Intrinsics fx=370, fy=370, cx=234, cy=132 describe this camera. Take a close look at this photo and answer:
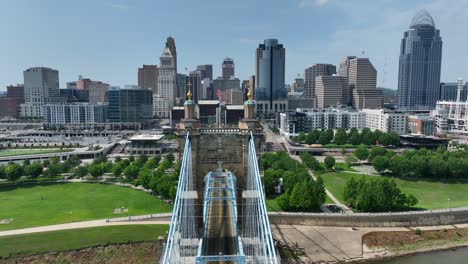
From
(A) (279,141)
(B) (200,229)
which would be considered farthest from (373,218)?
(A) (279,141)

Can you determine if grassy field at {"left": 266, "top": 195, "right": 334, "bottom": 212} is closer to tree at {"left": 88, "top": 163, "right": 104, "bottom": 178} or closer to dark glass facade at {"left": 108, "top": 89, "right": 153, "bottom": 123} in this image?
tree at {"left": 88, "top": 163, "right": 104, "bottom": 178}

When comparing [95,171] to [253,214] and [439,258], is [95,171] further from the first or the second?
[439,258]

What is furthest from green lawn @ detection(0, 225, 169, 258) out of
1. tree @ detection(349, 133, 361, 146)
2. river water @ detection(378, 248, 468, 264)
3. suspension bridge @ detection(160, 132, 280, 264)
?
tree @ detection(349, 133, 361, 146)

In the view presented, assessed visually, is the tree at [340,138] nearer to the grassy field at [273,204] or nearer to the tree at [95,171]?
the grassy field at [273,204]

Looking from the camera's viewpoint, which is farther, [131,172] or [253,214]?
[131,172]

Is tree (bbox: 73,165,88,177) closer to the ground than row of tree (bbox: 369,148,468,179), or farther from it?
closer to the ground

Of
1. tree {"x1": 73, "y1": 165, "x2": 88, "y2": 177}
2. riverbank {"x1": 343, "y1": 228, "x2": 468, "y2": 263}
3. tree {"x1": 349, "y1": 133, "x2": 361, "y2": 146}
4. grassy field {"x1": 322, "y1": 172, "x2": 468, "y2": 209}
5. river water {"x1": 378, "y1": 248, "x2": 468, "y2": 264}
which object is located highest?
tree {"x1": 349, "y1": 133, "x2": 361, "y2": 146}

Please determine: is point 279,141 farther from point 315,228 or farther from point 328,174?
point 315,228

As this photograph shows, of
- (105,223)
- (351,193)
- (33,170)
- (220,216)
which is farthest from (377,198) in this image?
(33,170)
